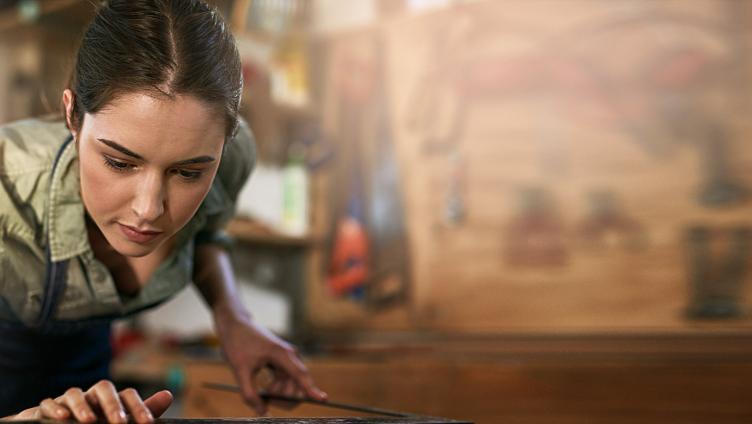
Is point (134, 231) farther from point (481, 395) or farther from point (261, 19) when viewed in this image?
point (261, 19)

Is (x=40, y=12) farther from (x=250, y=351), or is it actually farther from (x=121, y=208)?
(x=121, y=208)

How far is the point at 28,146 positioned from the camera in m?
1.11

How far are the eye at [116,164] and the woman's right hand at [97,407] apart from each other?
218mm

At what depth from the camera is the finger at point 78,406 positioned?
2.37 feet

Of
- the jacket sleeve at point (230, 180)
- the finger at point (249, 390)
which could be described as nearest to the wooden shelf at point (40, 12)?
the jacket sleeve at point (230, 180)

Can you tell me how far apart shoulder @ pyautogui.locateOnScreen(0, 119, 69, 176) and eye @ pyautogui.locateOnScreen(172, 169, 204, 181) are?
0.35 metres

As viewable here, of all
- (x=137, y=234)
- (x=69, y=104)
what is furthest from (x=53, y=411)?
(x=69, y=104)

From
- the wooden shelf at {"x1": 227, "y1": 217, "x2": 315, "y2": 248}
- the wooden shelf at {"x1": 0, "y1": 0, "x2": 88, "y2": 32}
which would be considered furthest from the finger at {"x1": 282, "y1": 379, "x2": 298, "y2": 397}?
the wooden shelf at {"x1": 0, "y1": 0, "x2": 88, "y2": 32}

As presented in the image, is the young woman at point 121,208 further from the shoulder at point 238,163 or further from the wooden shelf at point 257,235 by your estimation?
the wooden shelf at point 257,235

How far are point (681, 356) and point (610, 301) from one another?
31 centimetres

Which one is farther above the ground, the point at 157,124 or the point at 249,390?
the point at 157,124

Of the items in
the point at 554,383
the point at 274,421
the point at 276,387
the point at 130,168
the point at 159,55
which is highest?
the point at 159,55

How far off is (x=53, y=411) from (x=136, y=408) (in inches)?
2.9

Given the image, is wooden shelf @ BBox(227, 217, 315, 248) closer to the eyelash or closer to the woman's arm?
the woman's arm
